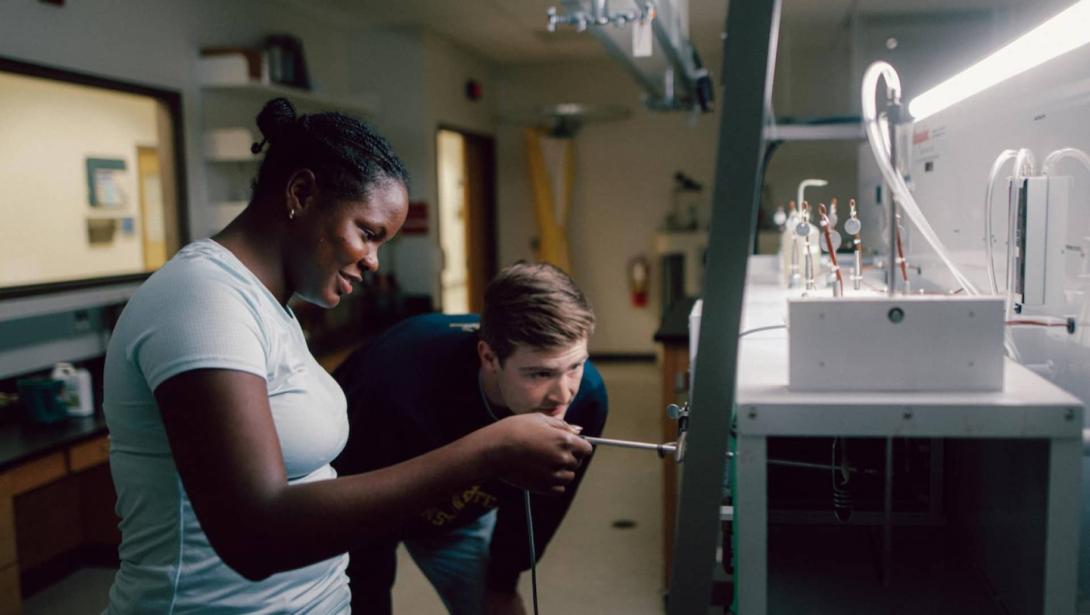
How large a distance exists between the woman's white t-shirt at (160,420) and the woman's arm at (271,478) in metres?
0.04

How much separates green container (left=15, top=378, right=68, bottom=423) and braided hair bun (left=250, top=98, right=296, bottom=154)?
7.11 feet

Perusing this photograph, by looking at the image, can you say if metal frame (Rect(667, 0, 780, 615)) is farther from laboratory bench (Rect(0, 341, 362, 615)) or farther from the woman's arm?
laboratory bench (Rect(0, 341, 362, 615))

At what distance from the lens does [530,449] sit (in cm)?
88

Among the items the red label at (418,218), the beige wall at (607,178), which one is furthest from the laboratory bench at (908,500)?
the beige wall at (607,178)

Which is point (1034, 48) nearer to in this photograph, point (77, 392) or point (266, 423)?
point (266, 423)

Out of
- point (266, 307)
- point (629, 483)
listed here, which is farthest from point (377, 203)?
point (629, 483)

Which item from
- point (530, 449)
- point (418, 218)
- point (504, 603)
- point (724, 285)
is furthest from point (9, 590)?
point (418, 218)

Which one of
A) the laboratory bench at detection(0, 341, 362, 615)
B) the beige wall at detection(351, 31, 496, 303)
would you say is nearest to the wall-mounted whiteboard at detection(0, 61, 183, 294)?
the laboratory bench at detection(0, 341, 362, 615)

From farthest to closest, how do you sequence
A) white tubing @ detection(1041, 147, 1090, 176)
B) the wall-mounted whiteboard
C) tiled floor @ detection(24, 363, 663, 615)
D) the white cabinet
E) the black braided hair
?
the white cabinet, the wall-mounted whiteboard, tiled floor @ detection(24, 363, 663, 615), white tubing @ detection(1041, 147, 1090, 176), the black braided hair

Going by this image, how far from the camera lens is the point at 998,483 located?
1.13 m

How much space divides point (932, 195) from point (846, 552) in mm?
1143

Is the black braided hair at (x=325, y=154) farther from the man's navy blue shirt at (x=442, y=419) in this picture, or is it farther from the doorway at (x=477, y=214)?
the doorway at (x=477, y=214)

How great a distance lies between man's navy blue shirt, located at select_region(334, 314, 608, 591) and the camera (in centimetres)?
162

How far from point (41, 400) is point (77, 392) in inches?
4.4
